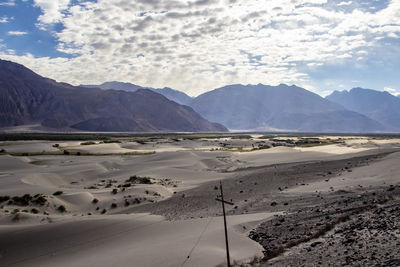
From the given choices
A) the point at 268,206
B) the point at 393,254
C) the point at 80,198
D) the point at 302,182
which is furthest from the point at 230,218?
the point at 302,182

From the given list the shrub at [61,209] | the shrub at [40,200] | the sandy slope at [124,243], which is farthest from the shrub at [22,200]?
the sandy slope at [124,243]

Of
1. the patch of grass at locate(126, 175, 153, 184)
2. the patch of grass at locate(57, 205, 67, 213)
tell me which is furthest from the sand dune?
the patch of grass at locate(57, 205, 67, 213)

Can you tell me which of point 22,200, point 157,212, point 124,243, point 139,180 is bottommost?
point 157,212

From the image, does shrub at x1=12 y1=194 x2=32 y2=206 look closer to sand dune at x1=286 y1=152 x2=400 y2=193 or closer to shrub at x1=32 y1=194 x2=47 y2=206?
shrub at x1=32 y1=194 x2=47 y2=206

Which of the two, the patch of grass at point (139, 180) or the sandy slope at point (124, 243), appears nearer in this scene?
the sandy slope at point (124, 243)

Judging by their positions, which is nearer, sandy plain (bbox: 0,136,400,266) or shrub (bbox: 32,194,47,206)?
sandy plain (bbox: 0,136,400,266)

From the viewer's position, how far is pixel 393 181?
26.5m

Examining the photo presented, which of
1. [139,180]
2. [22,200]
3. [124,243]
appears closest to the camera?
[124,243]

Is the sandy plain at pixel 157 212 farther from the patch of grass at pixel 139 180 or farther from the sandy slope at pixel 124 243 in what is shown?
the patch of grass at pixel 139 180

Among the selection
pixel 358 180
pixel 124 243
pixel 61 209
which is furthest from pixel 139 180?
pixel 358 180

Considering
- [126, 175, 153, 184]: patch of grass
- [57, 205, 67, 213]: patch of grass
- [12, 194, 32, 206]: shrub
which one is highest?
[12, 194, 32, 206]: shrub

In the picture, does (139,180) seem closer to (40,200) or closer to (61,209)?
(61,209)

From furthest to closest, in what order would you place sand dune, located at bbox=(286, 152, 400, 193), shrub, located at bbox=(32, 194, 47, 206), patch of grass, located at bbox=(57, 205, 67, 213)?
sand dune, located at bbox=(286, 152, 400, 193) < shrub, located at bbox=(32, 194, 47, 206) < patch of grass, located at bbox=(57, 205, 67, 213)

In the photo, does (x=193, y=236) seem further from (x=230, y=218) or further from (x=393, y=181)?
(x=393, y=181)
